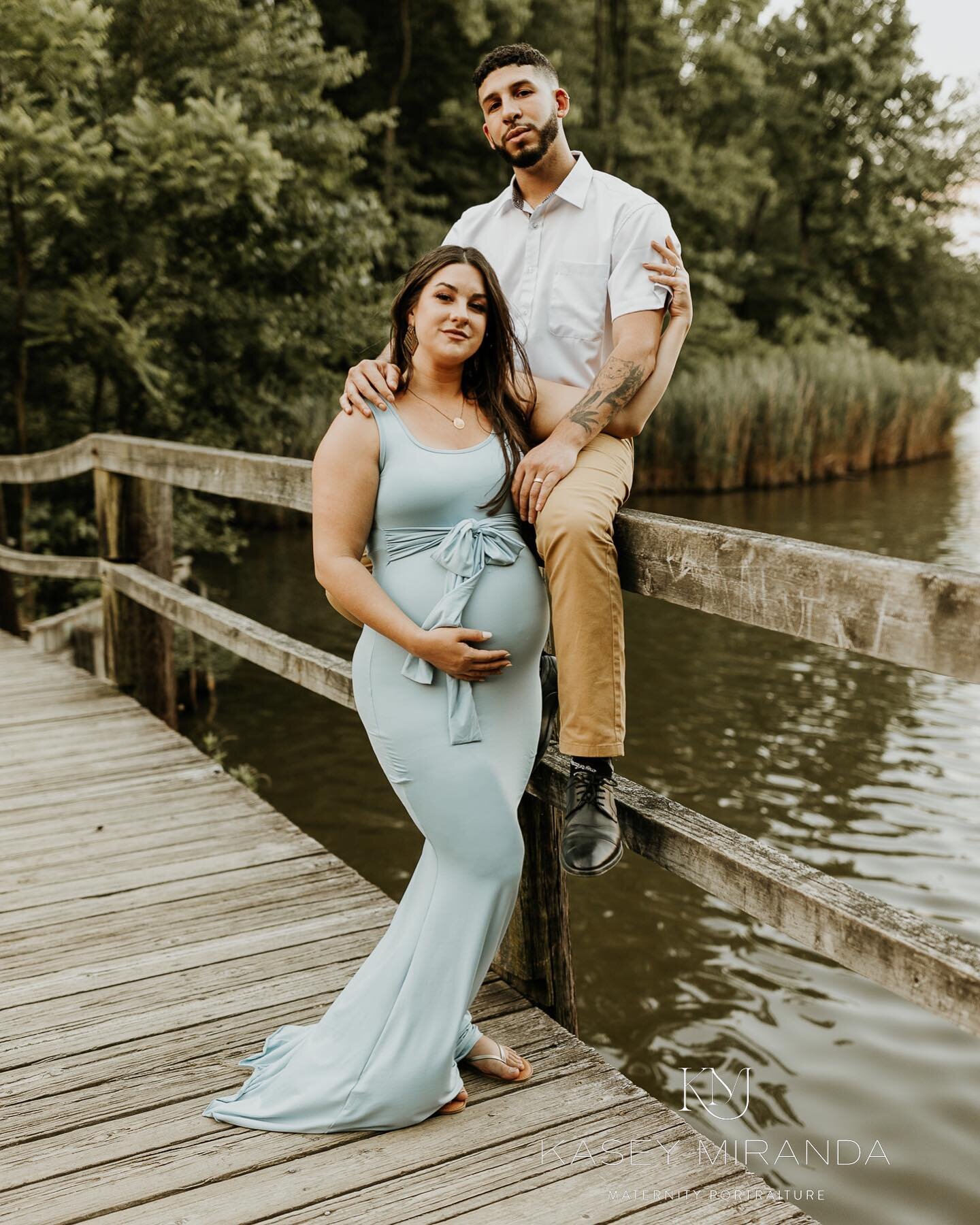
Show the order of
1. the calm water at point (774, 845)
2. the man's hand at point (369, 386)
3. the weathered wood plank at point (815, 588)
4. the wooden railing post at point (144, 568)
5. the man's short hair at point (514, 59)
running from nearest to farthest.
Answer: the weathered wood plank at point (815, 588)
the man's hand at point (369, 386)
the man's short hair at point (514, 59)
the calm water at point (774, 845)
the wooden railing post at point (144, 568)

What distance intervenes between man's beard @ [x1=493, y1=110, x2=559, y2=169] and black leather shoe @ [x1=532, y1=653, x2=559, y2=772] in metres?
1.11

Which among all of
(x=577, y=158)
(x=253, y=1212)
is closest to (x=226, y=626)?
(x=577, y=158)

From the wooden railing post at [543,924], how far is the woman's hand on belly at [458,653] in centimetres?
54

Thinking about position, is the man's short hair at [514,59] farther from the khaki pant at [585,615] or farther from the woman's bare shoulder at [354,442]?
the khaki pant at [585,615]

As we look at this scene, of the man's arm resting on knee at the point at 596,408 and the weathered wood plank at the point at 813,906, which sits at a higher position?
the man's arm resting on knee at the point at 596,408

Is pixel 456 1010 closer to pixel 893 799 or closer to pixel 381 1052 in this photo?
pixel 381 1052

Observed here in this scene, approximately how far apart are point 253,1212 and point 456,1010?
0.48 metres

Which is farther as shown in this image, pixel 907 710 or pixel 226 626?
pixel 907 710

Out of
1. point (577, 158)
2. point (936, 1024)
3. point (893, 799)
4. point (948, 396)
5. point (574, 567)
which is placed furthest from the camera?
point (948, 396)

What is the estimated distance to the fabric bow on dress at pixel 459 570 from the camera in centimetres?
216

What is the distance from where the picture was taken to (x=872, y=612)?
1.67m

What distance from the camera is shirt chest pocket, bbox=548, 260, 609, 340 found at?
252cm

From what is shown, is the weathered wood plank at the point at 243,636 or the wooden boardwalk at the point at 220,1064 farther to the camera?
the weathered wood plank at the point at 243,636

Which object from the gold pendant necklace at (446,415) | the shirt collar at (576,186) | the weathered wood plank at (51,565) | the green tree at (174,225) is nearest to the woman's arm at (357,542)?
the gold pendant necklace at (446,415)
